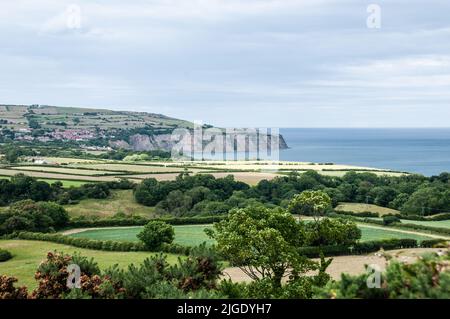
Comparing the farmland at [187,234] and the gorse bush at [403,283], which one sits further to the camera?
the farmland at [187,234]

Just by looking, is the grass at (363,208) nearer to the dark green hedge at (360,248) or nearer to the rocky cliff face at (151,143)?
the dark green hedge at (360,248)

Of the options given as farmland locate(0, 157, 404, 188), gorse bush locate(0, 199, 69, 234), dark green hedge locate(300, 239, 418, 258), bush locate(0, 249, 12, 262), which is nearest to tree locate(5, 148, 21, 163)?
farmland locate(0, 157, 404, 188)

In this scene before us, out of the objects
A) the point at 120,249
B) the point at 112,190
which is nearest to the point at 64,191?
the point at 112,190

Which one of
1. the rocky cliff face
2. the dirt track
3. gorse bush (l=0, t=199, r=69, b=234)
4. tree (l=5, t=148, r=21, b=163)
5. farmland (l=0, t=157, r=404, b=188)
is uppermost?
the rocky cliff face

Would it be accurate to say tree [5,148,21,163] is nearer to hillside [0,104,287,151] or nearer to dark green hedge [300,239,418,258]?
hillside [0,104,287,151]

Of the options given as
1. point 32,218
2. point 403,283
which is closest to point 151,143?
point 32,218

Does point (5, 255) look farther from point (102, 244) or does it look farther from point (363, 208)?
point (363, 208)

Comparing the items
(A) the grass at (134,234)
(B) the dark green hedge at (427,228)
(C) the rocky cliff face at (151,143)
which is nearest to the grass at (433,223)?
(B) the dark green hedge at (427,228)
